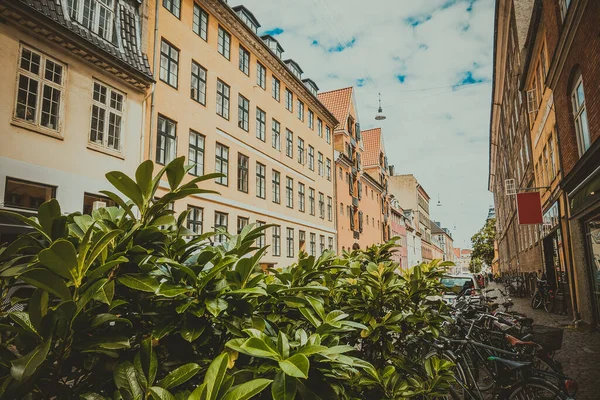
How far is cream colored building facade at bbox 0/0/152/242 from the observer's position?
11.0 m

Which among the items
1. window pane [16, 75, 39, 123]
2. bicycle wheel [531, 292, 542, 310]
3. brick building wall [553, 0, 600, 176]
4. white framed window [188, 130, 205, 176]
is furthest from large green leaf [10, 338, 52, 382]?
bicycle wheel [531, 292, 542, 310]

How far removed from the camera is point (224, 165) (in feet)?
66.4

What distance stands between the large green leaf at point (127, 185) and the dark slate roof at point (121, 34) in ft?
41.5

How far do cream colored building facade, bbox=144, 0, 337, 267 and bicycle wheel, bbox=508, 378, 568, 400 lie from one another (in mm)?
8948

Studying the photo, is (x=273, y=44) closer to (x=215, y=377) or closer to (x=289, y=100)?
(x=289, y=100)

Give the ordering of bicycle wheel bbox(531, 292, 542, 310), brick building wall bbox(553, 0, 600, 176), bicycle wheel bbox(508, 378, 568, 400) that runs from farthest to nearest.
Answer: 1. bicycle wheel bbox(531, 292, 542, 310)
2. brick building wall bbox(553, 0, 600, 176)
3. bicycle wheel bbox(508, 378, 568, 400)

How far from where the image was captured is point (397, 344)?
3.59 m

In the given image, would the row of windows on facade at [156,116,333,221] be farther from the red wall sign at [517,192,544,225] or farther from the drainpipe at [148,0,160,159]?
the red wall sign at [517,192,544,225]

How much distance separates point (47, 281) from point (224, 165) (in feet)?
63.2

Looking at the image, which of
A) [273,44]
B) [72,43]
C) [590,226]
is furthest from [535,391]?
Answer: [273,44]

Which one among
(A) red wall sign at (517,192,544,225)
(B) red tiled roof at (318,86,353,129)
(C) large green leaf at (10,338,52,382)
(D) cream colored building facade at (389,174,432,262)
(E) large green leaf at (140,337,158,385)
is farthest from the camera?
(D) cream colored building facade at (389,174,432,262)

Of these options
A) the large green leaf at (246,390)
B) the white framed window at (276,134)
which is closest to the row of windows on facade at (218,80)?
the white framed window at (276,134)

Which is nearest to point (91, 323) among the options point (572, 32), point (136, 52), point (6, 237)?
point (6, 237)

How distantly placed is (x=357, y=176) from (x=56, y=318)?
133ft
